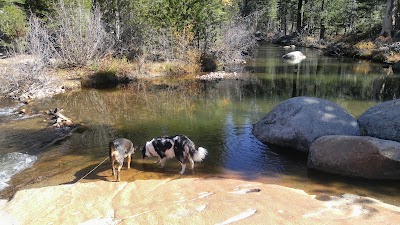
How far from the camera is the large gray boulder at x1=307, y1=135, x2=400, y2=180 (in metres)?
7.01

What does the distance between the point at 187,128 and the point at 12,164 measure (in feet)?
16.7

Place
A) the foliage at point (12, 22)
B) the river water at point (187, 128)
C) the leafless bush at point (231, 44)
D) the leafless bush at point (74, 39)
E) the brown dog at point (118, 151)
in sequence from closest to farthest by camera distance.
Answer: the brown dog at point (118, 151), the river water at point (187, 128), the leafless bush at point (74, 39), the foliage at point (12, 22), the leafless bush at point (231, 44)

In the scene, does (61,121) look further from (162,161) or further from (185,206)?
(185,206)

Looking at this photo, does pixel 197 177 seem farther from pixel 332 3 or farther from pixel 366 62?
pixel 332 3

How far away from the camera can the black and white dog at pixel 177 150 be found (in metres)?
7.38

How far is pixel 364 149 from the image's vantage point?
7211 millimetres

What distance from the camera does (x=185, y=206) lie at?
4.87 metres

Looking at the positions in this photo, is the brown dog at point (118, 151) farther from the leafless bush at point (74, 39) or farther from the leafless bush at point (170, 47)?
the leafless bush at point (170, 47)

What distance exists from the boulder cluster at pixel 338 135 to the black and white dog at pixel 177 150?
270cm

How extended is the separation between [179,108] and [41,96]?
759cm

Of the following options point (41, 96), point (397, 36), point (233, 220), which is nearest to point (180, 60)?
point (41, 96)

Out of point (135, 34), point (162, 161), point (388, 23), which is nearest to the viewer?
point (162, 161)

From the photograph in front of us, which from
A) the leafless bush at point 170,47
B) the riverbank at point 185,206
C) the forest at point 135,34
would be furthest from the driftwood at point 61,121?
the leafless bush at point 170,47

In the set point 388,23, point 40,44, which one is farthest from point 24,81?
point 388,23
